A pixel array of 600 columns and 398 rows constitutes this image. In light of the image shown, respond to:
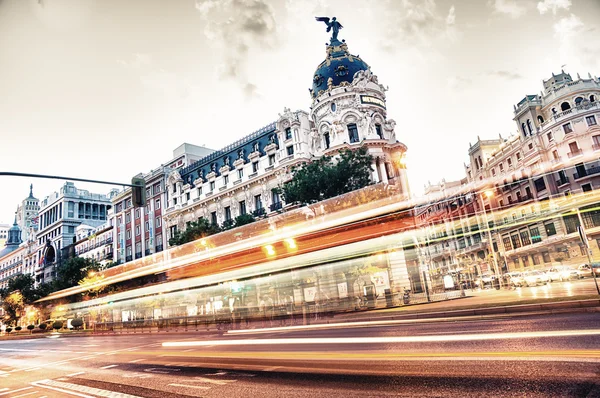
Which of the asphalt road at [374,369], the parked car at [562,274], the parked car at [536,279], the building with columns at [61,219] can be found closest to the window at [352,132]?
the parked car at [536,279]

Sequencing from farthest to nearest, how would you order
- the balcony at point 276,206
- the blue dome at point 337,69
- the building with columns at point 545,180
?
the blue dome at point 337,69
the balcony at point 276,206
the building with columns at point 545,180

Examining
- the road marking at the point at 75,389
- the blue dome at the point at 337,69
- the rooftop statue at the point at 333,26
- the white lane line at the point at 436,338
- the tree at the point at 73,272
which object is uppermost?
the rooftop statue at the point at 333,26

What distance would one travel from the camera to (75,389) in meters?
9.03

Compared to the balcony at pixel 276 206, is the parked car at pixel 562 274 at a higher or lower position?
lower

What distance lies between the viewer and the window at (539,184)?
48906mm

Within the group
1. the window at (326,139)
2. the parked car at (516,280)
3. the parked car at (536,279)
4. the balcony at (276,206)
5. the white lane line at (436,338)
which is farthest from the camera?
the window at (326,139)

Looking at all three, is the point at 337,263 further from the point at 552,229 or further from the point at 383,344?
the point at 552,229

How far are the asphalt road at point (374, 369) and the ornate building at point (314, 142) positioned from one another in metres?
31.9

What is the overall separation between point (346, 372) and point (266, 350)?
454 centimetres

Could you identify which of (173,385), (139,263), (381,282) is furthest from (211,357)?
(139,263)

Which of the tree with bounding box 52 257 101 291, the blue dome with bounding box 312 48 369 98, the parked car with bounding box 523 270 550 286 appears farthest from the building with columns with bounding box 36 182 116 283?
the parked car with bounding box 523 270 550 286

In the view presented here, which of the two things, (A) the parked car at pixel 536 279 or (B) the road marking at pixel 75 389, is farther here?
(A) the parked car at pixel 536 279

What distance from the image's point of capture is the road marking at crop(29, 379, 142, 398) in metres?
7.90

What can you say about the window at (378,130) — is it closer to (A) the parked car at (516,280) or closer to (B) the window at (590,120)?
(A) the parked car at (516,280)
